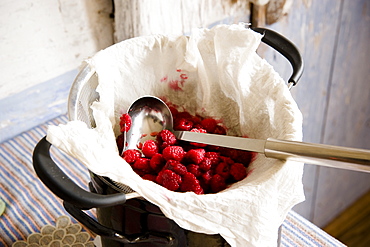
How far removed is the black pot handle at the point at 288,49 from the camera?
591 millimetres

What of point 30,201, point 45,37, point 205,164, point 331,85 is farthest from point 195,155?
point 331,85

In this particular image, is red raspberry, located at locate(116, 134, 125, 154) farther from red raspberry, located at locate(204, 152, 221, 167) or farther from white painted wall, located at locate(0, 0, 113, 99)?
white painted wall, located at locate(0, 0, 113, 99)

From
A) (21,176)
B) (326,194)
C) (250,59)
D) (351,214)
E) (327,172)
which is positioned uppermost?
(250,59)

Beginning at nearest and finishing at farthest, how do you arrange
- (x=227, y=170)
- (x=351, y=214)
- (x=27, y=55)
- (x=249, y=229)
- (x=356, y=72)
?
(x=249, y=229)
(x=227, y=170)
(x=27, y=55)
(x=356, y=72)
(x=351, y=214)

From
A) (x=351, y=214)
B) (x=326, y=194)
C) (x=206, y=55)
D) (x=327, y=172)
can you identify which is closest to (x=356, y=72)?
(x=327, y=172)

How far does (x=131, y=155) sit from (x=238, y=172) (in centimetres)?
15

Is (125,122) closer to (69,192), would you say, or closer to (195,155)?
(195,155)

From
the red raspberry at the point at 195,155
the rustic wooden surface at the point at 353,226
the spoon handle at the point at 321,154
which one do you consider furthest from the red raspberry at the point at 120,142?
the rustic wooden surface at the point at 353,226

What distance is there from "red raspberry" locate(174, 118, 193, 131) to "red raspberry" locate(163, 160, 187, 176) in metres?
0.09

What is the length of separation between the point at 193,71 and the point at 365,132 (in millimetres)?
1214

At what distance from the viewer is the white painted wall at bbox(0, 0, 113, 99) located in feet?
2.51

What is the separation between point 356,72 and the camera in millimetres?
1474

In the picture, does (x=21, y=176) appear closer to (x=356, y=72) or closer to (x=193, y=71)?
(x=193, y=71)

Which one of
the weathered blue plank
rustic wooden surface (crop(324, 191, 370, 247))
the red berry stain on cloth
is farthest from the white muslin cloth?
rustic wooden surface (crop(324, 191, 370, 247))
